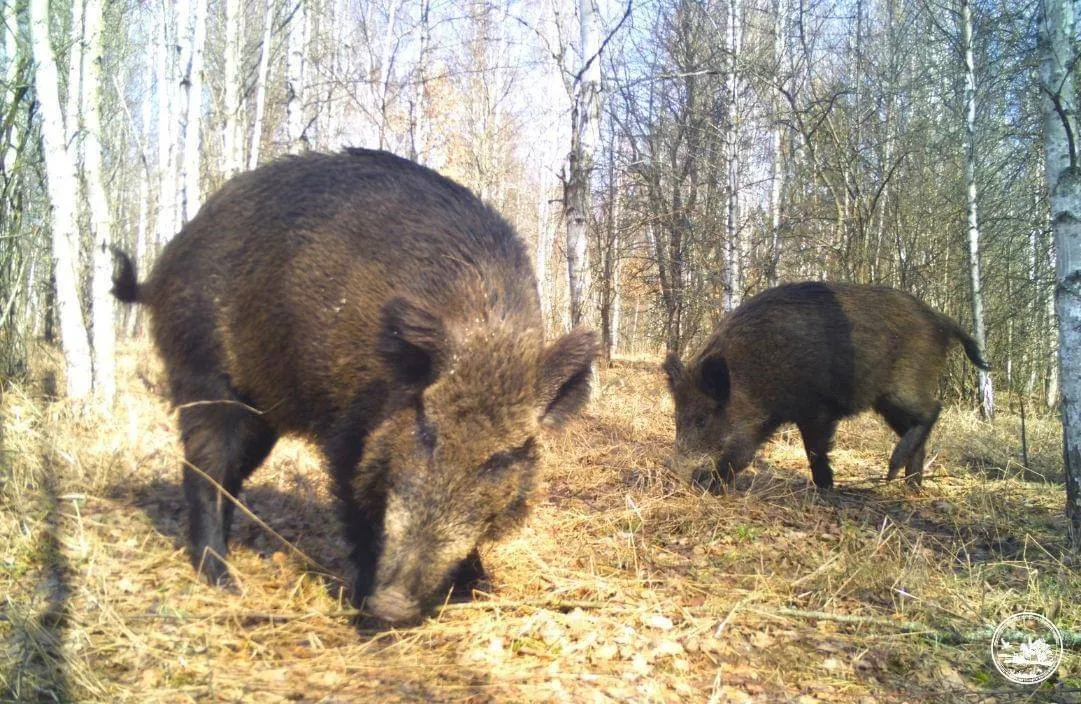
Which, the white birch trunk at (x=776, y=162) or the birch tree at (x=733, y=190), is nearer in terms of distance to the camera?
the birch tree at (x=733, y=190)

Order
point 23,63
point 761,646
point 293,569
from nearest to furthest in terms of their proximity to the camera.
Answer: point 761,646
point 293,569
point 23,63

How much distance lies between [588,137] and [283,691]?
25.3ft

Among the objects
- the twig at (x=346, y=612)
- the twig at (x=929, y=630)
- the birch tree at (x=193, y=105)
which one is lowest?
the twig at (x=929, y=630)

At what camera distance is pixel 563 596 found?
3.43 metres

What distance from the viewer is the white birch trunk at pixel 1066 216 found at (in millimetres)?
4137

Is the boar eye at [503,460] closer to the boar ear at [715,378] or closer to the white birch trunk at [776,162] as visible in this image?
the boar ear at [715,378]

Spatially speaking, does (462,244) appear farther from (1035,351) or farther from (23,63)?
(1035,351)

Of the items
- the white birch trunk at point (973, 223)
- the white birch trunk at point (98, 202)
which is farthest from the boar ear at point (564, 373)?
the white birch trunk at point (973, 223)

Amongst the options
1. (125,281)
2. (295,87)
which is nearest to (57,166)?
(125,281)

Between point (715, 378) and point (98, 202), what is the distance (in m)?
6.41

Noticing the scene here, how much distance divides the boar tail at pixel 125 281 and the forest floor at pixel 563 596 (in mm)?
768

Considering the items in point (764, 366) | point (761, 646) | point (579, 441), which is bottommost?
point (761, 646)

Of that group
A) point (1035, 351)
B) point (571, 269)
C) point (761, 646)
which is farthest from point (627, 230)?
point (761, 646)

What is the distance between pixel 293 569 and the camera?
3742mm
